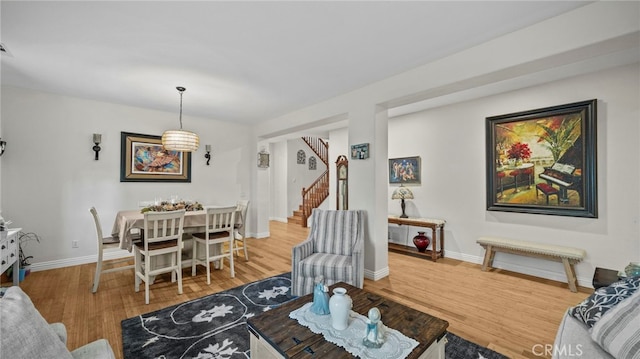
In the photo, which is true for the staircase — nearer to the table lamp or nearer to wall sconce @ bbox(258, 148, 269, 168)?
wall sconce @ bbox(258, 148, 269, 168)

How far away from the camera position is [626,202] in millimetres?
3053

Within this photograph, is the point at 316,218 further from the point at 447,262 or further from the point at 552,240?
the point at 552,240

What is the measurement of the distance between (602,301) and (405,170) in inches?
155

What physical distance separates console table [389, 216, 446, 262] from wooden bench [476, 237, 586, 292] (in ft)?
2.13

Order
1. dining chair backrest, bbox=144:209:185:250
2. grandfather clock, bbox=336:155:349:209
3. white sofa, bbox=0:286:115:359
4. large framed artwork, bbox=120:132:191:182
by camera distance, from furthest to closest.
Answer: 1. grandfather clock, bbox=336:155:349:209
2. large framed artwork, bbox=120:132:191:182
3. dining chair backrest, bbox=144:209:185:250
4. white sofa, bbox=0:286:115:359

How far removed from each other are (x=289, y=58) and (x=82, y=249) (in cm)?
445

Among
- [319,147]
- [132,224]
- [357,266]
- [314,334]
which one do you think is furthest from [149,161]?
[319,147]

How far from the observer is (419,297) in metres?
3.03

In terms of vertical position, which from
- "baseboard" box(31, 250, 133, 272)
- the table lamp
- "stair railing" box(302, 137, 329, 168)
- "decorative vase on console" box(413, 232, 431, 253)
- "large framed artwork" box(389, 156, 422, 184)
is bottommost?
"baseboard" box(31, 250, 133, 272)

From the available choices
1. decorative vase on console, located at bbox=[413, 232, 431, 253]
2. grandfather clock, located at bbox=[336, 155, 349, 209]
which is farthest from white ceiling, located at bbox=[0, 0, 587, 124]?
decorative vase on console, located at bbox=[413, 232, 431, 253]

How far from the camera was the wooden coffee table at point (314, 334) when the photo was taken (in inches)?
54.7

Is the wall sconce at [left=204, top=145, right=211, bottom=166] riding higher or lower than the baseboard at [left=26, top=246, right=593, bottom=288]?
higher

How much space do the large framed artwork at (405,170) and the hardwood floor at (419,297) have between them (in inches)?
60.8

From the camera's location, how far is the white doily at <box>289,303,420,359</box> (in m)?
1.37
